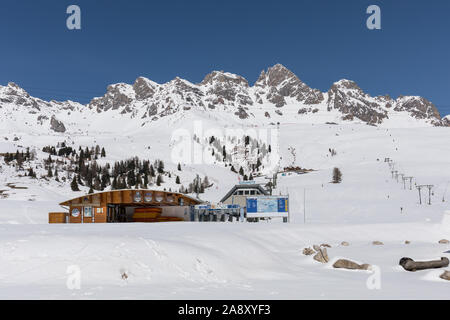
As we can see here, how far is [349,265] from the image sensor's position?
58.9ft

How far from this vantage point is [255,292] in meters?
12.7

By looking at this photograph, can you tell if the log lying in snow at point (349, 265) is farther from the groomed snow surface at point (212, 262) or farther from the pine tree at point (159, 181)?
the pine tree at point (159, 181)

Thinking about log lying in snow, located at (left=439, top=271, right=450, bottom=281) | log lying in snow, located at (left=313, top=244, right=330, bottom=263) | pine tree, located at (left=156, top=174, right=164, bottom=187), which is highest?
pine tree, located at (left=156, top=174, right=164, bottom=187)

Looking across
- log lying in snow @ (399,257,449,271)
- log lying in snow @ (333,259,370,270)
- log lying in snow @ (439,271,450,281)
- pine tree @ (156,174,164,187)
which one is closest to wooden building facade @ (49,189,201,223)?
log lying in snow @ (333,259,370,270)

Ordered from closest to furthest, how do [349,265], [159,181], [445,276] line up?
[445,276] → [349,265] → [159,181]

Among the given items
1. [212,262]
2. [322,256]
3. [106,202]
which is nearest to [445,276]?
[322,256]

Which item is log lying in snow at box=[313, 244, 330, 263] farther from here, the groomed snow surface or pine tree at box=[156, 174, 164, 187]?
pine tree at box=[156, 174, 164, 187]

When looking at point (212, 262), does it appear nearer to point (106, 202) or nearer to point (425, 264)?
point (425, 264)

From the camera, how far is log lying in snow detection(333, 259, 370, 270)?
17.6m

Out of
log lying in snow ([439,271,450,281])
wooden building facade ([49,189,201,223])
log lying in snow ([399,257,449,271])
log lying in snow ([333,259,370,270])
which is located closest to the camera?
log lying in snow ([439,271,450,281])

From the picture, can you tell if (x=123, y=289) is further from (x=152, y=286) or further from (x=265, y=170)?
(x=265, y=170)

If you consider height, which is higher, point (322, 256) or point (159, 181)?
point (159, 181)

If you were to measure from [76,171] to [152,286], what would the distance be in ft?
384

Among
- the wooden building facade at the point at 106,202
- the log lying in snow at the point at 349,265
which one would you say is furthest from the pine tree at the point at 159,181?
the log lying in snow at the point at 349,265
